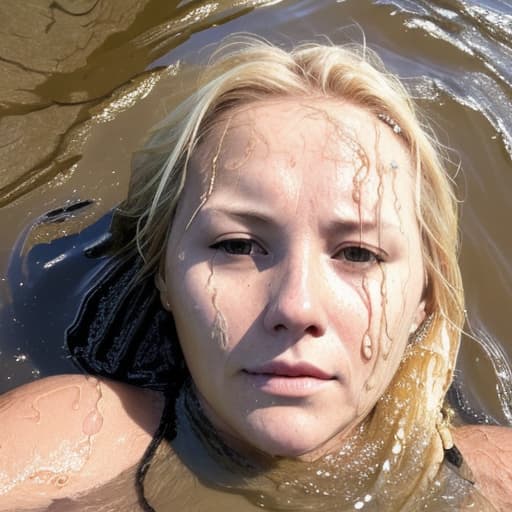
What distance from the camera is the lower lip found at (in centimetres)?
185

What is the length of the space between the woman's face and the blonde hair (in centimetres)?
6

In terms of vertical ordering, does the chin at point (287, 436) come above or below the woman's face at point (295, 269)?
below

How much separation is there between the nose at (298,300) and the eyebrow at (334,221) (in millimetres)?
94

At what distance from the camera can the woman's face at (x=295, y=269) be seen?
1.87 metres

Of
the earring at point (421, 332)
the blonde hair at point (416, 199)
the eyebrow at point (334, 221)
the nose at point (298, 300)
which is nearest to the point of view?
the nose at point (298, 300)

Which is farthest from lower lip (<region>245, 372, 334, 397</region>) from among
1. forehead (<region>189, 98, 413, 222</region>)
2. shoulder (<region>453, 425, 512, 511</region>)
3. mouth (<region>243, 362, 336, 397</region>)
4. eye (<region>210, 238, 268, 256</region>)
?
shoulder (<region>453, 425, 512, 511</region>)

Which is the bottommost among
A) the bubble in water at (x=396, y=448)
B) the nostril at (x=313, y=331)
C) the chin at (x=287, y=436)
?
the bubble in water at (x=396, y=448)

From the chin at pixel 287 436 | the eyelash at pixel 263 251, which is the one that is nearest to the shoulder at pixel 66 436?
the chin at pixel 287 436

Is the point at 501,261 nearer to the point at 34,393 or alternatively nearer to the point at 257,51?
the point at 257,51

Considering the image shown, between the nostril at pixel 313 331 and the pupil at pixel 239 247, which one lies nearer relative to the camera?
the nostril at pixel 313 331

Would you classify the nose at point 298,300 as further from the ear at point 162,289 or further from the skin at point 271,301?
the ear at point 162,289

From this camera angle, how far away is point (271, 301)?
1867mm

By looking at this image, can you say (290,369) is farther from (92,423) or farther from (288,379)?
(92,423)

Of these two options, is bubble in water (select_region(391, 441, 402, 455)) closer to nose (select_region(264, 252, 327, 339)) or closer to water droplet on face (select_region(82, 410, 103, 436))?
nose (select_region(264, 252, 327, 339))
